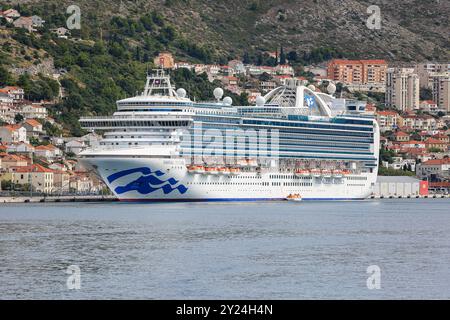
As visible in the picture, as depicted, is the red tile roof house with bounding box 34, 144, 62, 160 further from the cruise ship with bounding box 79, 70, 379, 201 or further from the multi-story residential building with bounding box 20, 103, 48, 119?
the cruise ship with bounding box 79, 70, 379, 201

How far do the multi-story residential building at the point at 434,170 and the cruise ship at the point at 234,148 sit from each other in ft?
161

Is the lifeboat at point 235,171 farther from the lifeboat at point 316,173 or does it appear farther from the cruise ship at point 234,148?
the lifeboat at point 316,173

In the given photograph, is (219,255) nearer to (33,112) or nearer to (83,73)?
(33,112)

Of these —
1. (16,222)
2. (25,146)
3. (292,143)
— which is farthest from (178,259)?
(25,146)

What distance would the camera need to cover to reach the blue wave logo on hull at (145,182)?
3648 inches

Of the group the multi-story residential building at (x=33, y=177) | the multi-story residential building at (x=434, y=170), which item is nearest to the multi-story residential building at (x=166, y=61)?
the multi-story residential building at (x=434, y=170)

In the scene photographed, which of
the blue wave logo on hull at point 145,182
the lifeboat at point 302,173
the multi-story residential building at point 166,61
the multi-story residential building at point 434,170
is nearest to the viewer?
the blue wave logo on hull at point 145,182

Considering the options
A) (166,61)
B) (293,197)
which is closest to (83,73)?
(166,61)

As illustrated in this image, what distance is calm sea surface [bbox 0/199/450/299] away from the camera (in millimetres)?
44469

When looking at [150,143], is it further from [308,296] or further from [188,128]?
[308,296]

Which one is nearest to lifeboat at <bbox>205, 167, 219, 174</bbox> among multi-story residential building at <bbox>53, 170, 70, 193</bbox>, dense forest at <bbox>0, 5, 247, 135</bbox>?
multi-story residential building at <bbox>53, 170, 70, 193</bbox>

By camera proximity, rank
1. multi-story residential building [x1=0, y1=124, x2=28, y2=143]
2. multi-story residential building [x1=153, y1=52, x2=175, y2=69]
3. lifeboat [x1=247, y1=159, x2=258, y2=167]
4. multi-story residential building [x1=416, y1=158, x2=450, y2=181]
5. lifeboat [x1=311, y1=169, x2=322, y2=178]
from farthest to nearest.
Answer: multi-story residential building [x1=153, y1=52, x2=175, y2=69]
multi-story residential building [x1=416, y1=158, x2=450, y2=181]
multi-story residential building [x1=0, y1=124, x2=28, y2=143]
lifeboat [x1=311, y1=169, x2=322, y2=178]
lifeboat [x1=247, y1=159, x2=258, y2=167]
